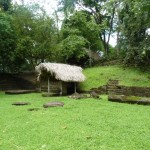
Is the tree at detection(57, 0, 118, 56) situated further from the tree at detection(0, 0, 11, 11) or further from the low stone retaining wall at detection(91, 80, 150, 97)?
the low stone retaining wall at detection(91, 80, 150, 97)

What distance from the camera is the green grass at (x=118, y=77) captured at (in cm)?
1605

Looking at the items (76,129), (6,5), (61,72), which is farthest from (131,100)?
(6,5)

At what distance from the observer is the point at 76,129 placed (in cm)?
659

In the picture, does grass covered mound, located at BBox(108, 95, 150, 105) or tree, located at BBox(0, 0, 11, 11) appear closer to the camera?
grass covered mound, located at BBox(108, 95, 150, 105)

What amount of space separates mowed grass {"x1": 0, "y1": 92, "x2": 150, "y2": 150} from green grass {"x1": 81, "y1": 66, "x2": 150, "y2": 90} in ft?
21.7

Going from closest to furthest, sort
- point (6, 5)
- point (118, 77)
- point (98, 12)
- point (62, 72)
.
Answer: point (62, 72), point (118, 77), point (6, 5), point (98, 12)

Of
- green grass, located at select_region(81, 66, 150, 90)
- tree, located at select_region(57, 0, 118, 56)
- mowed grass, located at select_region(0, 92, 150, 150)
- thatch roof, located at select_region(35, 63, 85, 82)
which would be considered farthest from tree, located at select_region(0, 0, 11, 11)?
mowed grass, located at select_region(0, 92, 150, 150)

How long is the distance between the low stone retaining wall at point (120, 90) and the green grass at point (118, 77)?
568 mm

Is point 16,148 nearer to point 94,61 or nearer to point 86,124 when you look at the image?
point 86,124

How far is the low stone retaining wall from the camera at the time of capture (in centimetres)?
1426

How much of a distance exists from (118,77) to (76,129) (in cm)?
1084

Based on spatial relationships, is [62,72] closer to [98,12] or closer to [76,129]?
[76,129]

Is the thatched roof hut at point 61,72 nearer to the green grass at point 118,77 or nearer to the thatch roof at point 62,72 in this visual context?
the thatch roof at point 62,72

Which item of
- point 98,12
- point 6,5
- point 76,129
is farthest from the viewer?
point 98,12
